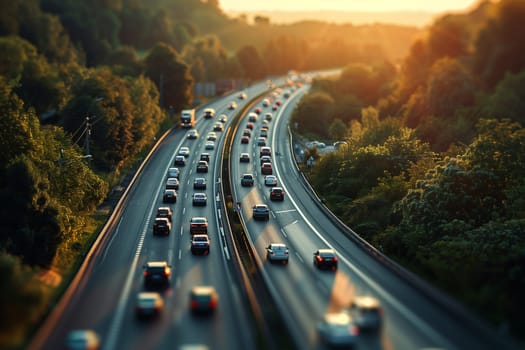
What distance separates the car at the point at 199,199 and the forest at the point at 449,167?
44.0ft

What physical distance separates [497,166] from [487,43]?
72038mm

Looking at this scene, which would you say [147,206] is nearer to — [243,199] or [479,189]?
[243,199]

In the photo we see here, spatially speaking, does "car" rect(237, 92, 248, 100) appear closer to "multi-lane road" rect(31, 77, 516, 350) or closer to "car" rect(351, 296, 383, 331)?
"multi-lane road" rect(31, 77, 516, 350)

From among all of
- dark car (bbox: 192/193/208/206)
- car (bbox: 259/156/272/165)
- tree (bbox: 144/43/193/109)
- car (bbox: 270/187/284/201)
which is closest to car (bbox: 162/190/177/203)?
dark car (bbox: 192/193/208/206)

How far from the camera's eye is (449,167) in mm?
55906

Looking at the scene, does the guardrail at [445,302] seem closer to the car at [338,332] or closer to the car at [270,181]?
the car at [338,332]

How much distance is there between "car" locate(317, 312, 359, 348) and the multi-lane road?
2.07 feet

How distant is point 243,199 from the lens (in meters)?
73.6

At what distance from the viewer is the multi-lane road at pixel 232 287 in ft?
102

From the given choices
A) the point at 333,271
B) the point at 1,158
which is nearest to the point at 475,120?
the point at 333,271

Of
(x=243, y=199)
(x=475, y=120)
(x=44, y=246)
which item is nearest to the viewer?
(x=44, y=246)

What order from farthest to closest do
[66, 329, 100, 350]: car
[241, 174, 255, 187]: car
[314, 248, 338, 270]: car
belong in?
[241, 174, 255, 187]: car < [314, 248, 338, 270]: car < [66, 329, 100, 350]: car

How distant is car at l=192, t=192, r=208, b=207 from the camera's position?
227 ft

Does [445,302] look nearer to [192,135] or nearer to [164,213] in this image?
[164,213]
